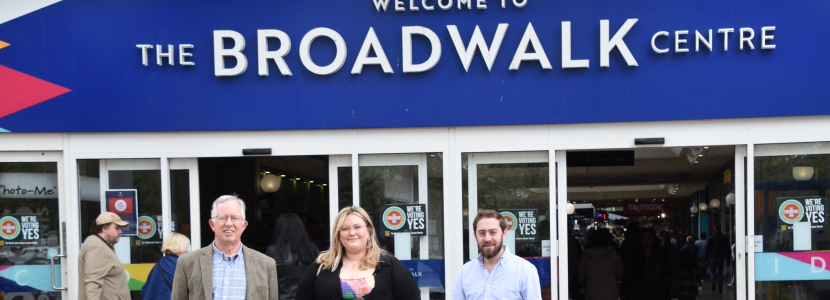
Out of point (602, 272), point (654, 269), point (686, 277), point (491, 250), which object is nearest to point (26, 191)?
point (491, 250)

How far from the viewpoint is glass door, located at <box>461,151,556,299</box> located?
6672 mm

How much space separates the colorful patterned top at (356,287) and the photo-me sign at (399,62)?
3.41 m

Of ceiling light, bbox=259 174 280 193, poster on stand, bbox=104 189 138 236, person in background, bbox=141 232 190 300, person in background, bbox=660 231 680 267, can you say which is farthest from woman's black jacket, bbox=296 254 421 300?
person in background, bbox=660 231 680 267

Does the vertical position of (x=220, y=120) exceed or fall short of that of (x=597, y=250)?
it exceeds it

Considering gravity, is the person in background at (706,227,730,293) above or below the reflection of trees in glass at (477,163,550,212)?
below

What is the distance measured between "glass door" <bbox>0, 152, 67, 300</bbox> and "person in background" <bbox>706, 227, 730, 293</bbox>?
35.6 feet

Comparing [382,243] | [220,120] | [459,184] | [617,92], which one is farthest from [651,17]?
[220,120]

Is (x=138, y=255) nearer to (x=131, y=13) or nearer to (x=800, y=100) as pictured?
(x=131, y=13)

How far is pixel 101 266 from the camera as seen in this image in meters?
5.62

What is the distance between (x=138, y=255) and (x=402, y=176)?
2.79 meters

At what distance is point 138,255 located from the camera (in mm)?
6898

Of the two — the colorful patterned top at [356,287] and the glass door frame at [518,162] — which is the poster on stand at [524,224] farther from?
the colorful patterned top at [356,287]

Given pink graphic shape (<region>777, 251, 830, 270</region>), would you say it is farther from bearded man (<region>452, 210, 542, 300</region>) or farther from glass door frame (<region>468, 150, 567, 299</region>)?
bearded man (<region>452, 210, 542, 300</region>)

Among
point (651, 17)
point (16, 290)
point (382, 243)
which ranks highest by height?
point (651, 17)
